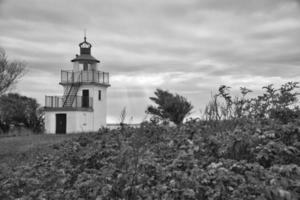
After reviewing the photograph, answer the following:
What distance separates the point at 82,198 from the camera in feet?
12.6

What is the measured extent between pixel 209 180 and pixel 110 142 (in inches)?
135

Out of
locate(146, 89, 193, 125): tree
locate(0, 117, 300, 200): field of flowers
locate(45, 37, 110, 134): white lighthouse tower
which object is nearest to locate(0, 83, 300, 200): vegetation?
locate(0, 117, 300, 200): field of flowers

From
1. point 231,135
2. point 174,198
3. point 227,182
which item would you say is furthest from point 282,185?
point 231,135

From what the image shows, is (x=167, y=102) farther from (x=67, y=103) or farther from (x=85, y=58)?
(x=67, y=103)

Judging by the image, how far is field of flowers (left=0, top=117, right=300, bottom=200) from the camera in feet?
9.64

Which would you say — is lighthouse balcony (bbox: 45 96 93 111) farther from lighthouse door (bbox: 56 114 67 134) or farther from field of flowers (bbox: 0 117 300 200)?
field of flowers (bbox: 0 117 300 200)

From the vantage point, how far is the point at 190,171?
3537 millimetres

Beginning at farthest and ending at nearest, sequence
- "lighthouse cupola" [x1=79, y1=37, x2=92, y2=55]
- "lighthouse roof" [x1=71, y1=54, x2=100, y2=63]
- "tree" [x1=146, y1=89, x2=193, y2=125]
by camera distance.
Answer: "lighthouse cupola" [x1=79, y1=37, x2=92, y2=55] < "lighthouse roof" [x1=71, y1=54, x2=100, y2=63] < "tree" [x1=146, y1=89, x2=193, y2=125]

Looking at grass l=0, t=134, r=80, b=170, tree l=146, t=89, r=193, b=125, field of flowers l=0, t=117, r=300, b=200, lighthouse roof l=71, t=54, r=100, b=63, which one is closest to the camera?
field of flowers l=0, t=117, r=300, b=200

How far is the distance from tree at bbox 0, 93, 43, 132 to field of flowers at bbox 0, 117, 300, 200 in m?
31.3

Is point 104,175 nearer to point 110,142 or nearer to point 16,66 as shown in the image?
point 110,142

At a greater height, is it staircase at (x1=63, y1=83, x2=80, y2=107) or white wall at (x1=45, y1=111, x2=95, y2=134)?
staircase at (x1=63, y1=83, x2=80, y2=107)

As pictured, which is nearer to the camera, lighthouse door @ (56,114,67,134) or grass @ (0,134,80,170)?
grass @ (0,134,80,170)

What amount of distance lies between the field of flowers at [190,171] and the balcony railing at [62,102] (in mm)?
25620
